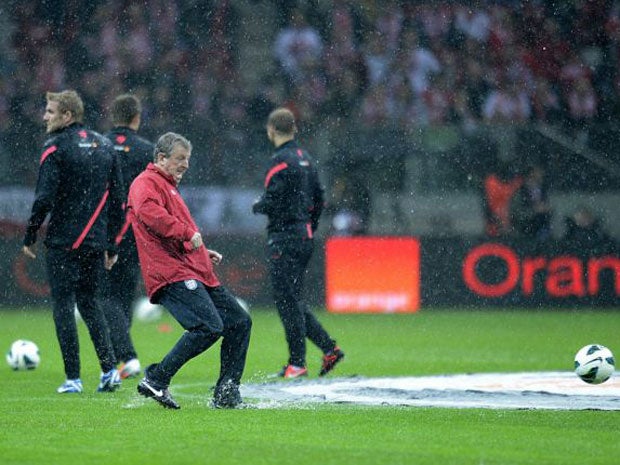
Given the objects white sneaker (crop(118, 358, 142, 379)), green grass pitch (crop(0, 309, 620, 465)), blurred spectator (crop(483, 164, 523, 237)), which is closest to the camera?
green grass pitch (crop(0, 309, 620, 465))

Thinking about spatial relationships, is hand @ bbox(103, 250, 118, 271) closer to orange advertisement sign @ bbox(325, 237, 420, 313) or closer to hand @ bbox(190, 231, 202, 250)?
hand @ bbox(190, 231, 202, 250)

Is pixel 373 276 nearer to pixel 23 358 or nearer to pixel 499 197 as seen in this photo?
pixel 499 197

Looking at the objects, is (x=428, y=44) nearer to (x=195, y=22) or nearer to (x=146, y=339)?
(x=195, y=22)

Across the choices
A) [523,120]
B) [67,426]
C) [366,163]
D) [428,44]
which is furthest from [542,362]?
[428,44]

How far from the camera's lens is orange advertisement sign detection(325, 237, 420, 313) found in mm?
20156

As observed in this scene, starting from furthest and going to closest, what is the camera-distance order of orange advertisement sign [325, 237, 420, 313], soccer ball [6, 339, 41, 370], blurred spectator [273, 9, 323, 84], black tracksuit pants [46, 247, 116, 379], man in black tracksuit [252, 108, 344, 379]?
blurred spectator [273, 9, 323, 84] → orange advertisement sign [325, 237, 420, 313] → soccer ball [6, 339, 41, 370] → man in black tracksuit [252, 108, 344, 379] → black tracksuit pants [46, 247, 116, 379]

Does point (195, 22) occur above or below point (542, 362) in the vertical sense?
above

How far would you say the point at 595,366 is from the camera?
921 centimetres

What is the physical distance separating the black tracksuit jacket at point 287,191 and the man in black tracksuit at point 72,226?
196cm

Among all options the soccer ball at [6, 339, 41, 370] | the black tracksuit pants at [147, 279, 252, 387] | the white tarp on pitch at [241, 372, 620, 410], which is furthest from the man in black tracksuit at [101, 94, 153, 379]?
the black tracksuit pants at [147, 279, 252, 387]

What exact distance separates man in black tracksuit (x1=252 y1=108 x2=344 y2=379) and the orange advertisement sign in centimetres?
839

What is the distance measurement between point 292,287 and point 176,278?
342 centimetres

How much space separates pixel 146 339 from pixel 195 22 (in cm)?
987

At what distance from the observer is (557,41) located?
24.1 meters
